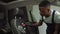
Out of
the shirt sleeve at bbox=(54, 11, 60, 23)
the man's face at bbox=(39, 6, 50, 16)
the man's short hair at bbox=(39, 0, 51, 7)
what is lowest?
the shirt sleeve at bbox=(54, 11, 60, 23)

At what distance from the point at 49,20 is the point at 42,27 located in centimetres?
14

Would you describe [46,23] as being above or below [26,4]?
below

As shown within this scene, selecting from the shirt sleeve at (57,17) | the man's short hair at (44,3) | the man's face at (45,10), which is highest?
the man's short hair at (44,3)

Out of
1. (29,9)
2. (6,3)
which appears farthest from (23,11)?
(6,3)

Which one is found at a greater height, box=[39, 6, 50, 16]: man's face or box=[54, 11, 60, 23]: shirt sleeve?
box=[39, 6, 50, 16]: man's face

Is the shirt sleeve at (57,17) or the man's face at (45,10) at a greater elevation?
the man's face at (45,10)

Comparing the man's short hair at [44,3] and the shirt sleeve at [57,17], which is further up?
the man's short hair at [44,3]

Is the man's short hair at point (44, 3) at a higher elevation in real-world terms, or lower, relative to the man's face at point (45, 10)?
higher

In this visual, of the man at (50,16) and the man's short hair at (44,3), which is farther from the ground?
the man's short hair at (44,3)

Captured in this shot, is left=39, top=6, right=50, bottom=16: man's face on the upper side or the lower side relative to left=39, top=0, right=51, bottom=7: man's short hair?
lower

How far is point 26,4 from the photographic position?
0.95 m

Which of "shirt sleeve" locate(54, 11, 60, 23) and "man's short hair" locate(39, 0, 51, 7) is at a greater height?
"man's short hair" locate(39, 0, 51, 7)

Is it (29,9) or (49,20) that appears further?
(29,9)

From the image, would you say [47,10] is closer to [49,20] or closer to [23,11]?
[49,20]
